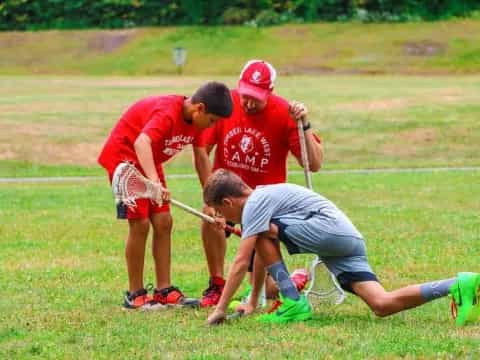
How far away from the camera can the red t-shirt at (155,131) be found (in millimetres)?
7559

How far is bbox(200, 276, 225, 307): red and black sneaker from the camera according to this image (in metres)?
7.90

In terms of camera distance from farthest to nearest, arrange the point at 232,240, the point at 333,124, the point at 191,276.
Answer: the point at 333,124 < the point at 232,240 < the point at 191,276

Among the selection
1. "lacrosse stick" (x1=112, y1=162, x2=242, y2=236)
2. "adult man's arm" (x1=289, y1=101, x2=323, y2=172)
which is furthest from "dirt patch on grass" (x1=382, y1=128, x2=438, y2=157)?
"lacrosse stick" (x1=112, y1=162, x2=242, y2=236)

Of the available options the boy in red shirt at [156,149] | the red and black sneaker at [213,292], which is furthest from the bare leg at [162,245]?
the red and black sneaker at [213,292]

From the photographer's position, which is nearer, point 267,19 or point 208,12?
point 267,19

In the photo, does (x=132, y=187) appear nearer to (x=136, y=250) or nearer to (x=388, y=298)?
(x=136, y=250)

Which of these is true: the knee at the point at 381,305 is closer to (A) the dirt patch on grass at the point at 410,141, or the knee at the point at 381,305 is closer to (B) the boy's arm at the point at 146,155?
(B) the boy's arm at the point at 146,155

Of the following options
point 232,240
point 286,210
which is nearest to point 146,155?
point 286,210

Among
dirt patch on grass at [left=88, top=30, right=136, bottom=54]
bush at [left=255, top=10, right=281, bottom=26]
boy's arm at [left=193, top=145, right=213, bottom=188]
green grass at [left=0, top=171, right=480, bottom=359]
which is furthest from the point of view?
bush at [left=255, top=10, right=281, bottom=26]

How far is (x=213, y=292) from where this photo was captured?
26.3ft

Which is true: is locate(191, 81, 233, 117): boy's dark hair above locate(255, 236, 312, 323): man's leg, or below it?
above

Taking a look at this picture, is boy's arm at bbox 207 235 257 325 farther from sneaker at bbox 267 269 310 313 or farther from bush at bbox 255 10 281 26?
bush at bbox 255 10 281 26

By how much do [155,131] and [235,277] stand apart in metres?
1.23

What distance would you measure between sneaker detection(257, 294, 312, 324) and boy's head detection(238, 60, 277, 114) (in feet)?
4.74
